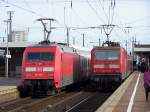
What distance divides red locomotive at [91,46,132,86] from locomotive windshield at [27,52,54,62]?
20.6 ft

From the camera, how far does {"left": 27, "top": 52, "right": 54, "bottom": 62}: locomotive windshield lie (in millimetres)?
27984

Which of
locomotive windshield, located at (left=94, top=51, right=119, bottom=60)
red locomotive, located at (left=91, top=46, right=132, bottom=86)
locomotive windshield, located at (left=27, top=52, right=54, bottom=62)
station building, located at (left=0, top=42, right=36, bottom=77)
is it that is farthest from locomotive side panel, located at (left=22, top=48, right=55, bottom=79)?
station building, located at (left=0, top=42, right=36, bottom=77)

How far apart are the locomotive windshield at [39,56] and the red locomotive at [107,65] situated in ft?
20.6

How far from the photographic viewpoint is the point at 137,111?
Answer: 16906 millimetres

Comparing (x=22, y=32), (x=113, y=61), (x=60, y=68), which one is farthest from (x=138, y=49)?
(x=60, y=68)

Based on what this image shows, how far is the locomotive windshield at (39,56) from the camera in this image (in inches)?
1102

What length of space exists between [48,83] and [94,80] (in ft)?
21.6

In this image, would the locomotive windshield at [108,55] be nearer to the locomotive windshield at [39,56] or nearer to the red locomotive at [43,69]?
the red locomotive at [43,69]

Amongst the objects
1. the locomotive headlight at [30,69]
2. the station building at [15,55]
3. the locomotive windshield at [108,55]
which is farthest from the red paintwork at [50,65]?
the station building at [15,55]

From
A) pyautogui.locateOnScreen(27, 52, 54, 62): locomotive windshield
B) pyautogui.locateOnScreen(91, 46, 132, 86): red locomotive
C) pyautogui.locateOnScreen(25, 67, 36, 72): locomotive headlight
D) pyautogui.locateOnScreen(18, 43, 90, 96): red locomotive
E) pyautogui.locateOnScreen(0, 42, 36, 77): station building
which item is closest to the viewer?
pyautogui.locateOnScreen(18, 43, 90, 96): red locomotive

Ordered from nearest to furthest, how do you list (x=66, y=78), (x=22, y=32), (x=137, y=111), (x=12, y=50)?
(x=137, y=111) < (x=66, y=78) < (x=12, y=50) < (x=22, y=32)

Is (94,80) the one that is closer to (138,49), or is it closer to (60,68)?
(60,68)

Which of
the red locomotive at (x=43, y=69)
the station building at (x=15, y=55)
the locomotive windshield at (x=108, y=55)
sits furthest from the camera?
the station building at (x=15, y=55)

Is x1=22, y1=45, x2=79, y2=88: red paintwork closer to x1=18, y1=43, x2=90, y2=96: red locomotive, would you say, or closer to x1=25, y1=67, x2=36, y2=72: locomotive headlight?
x1=18, y1=43, x2=90, y2=96: red locomotive
